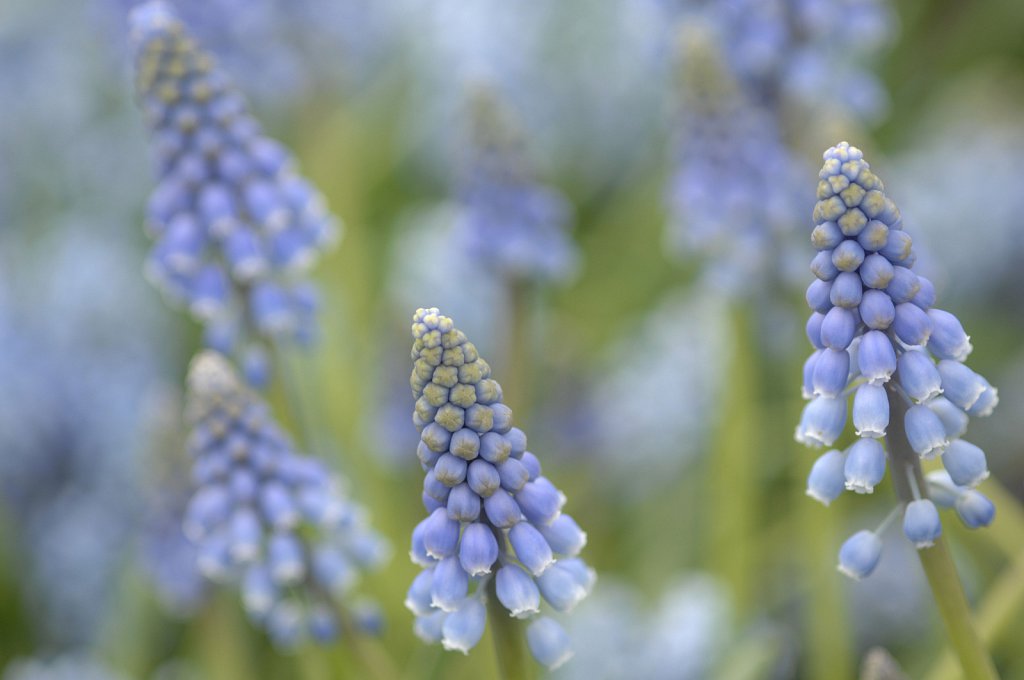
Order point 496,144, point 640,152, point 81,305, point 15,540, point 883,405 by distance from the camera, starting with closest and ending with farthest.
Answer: point 883,405 < point 496,144 < point 15,540 < point 81,305 < point 640,152

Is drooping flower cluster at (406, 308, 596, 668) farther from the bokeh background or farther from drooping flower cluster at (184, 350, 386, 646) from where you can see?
the bokeh background

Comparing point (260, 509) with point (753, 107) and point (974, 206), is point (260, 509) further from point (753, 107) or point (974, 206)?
point (974, 206)

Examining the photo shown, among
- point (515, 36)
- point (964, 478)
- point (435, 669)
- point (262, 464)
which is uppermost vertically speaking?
point (515, 36)

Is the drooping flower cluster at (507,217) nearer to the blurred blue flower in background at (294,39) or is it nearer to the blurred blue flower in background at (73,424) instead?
the blurred blue flower in background at (73,424)

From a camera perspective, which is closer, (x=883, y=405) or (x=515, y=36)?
(x=883, y=405)

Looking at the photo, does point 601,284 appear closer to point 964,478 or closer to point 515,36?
point 515,36

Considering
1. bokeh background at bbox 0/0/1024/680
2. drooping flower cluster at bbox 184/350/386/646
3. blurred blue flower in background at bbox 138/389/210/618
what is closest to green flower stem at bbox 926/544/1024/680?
bokeh background at bbox 0/0/1024/680

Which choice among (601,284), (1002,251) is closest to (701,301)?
(601,284)

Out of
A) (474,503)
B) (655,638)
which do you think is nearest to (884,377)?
(474,503)
